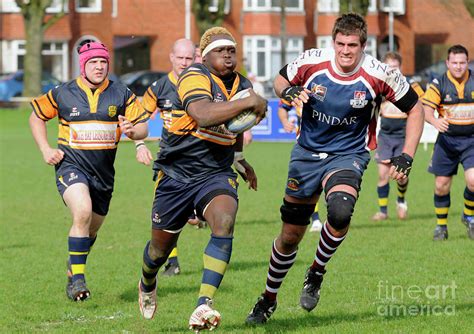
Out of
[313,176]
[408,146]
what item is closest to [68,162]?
[313,176]

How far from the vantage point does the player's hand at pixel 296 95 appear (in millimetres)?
7582

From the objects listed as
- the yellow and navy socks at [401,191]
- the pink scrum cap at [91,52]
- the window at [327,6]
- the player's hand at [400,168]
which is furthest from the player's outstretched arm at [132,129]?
the window at [327,6]

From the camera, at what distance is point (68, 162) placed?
9.43 meters

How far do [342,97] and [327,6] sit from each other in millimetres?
55575

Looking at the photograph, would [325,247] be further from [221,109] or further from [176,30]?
[176,30]

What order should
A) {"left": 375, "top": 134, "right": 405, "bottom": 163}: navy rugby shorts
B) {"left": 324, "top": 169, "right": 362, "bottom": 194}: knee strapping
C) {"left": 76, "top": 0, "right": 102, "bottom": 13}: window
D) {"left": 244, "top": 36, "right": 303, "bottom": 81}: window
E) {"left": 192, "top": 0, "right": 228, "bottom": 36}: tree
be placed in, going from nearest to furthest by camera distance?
{"left": 324, "top": 169, "right": 362, "bottom": 194}: knee strapping
{"left": 375, "top": 134, "right": 405, "bottom": 163}: navy rugby shorts
{"left": 192, "top": 0, "right": 228, "bottom": 36}: tree
{"left": 76, "top": 0, "right": 102, "bottom": 13}: window
{"left": 244, "top": 36, "right": 303, "bottom": 81}: window

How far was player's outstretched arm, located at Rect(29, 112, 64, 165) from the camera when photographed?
926 cm

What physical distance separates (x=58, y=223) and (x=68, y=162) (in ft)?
19.6

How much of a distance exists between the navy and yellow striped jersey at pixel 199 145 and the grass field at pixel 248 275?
1173 mm

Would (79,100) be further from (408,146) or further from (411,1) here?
(411,1)

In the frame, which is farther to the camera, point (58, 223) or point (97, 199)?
point (58, 223)

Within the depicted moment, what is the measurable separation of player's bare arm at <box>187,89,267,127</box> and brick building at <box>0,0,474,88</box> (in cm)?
5026

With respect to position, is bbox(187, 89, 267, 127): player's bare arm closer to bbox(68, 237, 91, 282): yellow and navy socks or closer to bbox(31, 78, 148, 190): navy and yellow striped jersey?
bbox(31, 78, 148, 190): navy and yellow striped jersey

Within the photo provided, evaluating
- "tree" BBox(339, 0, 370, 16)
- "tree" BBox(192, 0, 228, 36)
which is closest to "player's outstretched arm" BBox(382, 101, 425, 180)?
"tree" BBox(339, 0, 370, 16)
